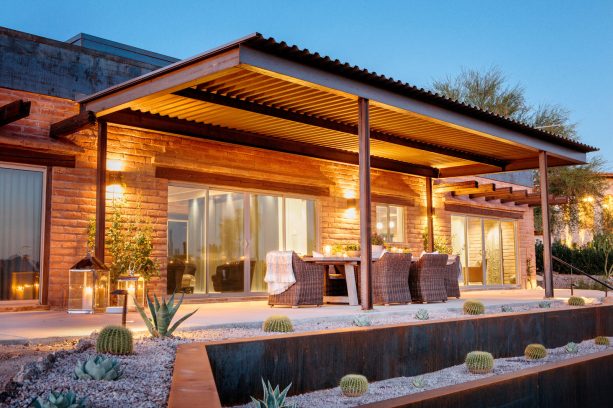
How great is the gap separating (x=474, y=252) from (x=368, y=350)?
12.1 metres

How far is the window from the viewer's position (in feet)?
46.8

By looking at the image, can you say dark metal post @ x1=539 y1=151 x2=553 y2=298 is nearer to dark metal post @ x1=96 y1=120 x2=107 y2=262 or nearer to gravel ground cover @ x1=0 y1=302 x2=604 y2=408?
gravel ground cover @ x1=0 y1=302 x2=604 y2=408

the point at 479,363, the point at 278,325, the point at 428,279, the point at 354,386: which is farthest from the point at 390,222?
the point at 354,386

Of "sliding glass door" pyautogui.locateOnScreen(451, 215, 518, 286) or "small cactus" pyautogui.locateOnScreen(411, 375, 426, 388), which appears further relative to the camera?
"sliding glass door" pyautogui.locateOnScreen(451, 215, 518, 286)

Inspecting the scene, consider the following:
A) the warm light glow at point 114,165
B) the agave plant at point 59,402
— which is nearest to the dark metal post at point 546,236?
the warm light glow at point 114,165

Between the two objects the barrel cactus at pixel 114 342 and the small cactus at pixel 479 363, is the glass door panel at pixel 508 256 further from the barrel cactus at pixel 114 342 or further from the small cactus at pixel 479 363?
the barrel cactus at pixel 114 342

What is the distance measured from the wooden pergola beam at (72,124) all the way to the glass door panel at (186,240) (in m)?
2.11

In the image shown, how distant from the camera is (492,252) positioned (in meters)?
17.7

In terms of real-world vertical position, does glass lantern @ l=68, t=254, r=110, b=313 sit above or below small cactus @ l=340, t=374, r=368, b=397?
above

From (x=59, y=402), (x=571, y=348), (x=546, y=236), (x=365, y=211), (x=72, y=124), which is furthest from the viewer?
(x=546, y=236)

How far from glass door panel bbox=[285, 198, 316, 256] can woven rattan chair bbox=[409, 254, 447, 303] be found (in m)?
2.80

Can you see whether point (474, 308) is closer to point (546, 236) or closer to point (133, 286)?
point (546, 236)

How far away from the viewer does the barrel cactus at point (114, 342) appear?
4215mm

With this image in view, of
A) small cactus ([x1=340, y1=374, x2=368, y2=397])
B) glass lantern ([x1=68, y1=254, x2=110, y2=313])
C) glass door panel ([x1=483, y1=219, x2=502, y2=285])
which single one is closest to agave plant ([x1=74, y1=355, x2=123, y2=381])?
small cactus ([x1=340, y1=374, x2=368, y2=397])
